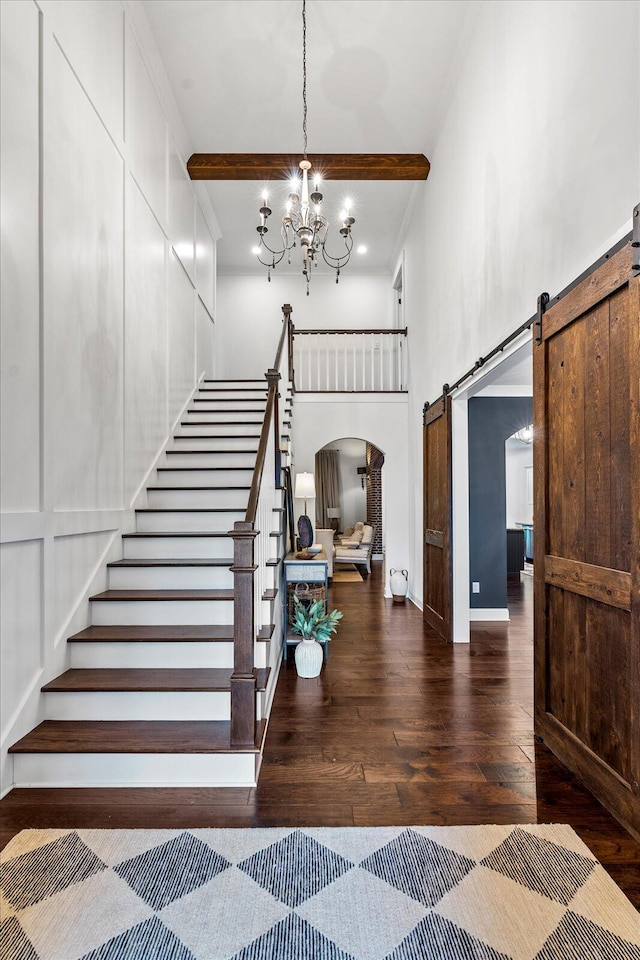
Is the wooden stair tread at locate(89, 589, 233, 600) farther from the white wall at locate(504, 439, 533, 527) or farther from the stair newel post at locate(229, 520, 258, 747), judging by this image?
the white wall at locate(504, 439, 533, 527)

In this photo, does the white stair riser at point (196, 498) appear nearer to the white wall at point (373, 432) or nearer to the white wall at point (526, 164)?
the white wall at point (526, 164)

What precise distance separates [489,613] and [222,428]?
136 inches

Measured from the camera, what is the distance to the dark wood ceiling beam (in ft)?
19.2

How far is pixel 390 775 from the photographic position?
2.47m

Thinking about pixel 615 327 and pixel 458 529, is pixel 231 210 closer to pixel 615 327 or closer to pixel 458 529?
pixel 458 529

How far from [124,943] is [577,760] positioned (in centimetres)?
190

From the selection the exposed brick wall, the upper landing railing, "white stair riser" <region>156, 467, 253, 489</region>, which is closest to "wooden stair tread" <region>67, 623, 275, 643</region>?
"white stair riser" <region>156, 467, 253, 489</region>

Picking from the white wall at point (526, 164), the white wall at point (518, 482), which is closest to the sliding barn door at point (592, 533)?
the white wall at point (526, 164)

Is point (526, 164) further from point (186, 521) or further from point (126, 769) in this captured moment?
point (126, 769)

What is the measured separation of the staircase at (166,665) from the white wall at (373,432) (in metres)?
3.05

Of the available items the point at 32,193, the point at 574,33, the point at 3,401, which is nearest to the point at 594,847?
the point at 3,401

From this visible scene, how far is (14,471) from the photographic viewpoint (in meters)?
2.40

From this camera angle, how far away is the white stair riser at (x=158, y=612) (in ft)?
10.4

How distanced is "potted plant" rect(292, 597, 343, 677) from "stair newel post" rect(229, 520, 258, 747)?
56.6 inches
